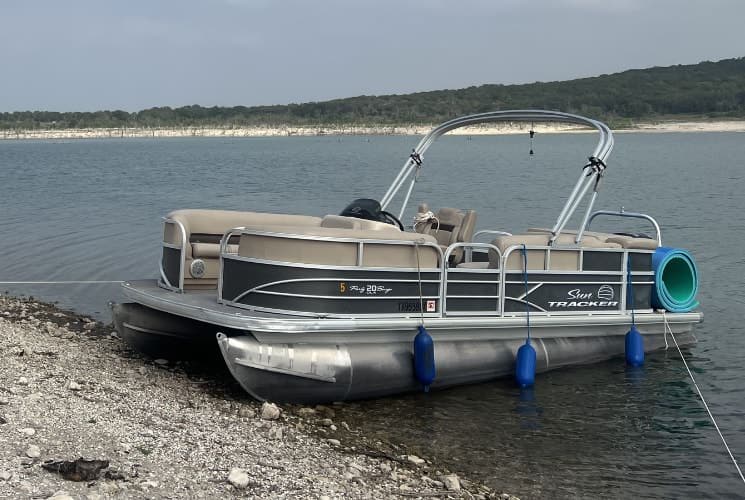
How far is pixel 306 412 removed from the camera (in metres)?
8.25

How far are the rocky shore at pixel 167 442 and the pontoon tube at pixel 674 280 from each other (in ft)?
14.4

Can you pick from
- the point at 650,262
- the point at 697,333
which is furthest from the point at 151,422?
the point at 697,333

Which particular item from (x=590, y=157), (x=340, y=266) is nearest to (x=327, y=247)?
(x=340, y=266)

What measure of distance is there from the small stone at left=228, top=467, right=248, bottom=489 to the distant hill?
103326 mm

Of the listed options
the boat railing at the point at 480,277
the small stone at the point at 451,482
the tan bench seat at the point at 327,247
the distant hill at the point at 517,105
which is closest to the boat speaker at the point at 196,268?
the boat railing at the point at 480,277

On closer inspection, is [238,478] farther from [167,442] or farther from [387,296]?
[387,296]

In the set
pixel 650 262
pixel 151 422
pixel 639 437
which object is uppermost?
pixel 650 262

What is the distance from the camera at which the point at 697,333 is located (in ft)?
41.4

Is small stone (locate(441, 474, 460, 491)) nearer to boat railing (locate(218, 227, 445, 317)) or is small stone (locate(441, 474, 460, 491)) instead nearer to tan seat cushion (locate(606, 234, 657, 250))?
boat railing (locate(218, 227, 445, 317))

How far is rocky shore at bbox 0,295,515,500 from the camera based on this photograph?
5.74 meters

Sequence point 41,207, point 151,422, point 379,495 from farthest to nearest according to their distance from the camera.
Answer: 1. point 41,207
2. point 151,422
3. point 379,495

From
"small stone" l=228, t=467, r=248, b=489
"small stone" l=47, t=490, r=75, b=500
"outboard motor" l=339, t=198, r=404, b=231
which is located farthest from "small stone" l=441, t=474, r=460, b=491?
"outboard motor" l=339, t=198, r=404, b=231

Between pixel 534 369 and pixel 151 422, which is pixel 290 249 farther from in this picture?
pixel 534 369

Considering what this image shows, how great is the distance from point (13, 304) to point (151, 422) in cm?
627
